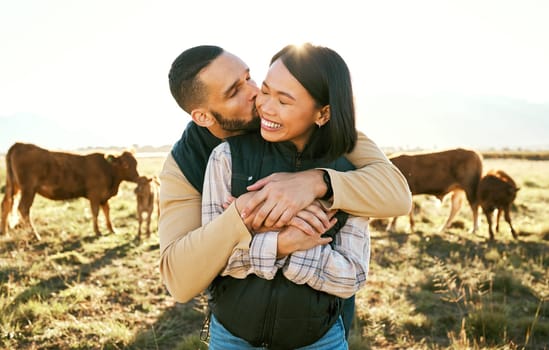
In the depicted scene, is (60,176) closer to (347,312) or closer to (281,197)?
(347,312)

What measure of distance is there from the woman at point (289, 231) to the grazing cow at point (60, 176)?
8234mm

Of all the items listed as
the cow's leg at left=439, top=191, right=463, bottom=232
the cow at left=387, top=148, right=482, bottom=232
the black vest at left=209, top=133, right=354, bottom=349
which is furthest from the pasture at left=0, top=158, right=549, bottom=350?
the black vest at left=209, top=133, right=354, bottom=349

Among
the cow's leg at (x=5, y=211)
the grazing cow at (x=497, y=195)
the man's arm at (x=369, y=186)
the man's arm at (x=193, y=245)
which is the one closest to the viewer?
the man's arm at (x=193, y=245)

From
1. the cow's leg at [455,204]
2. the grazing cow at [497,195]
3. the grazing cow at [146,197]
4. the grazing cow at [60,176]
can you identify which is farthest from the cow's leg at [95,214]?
the grazing cow at [497,195]

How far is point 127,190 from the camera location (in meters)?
17.3

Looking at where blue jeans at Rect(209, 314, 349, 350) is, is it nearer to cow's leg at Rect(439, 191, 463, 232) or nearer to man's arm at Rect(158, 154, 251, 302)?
man's arm at Rect(158, 154, 251, 302)

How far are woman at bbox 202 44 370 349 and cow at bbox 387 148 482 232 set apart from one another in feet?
30.9

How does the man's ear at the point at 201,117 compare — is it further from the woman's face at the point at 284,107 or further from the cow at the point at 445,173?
the cow at the point at 445,173

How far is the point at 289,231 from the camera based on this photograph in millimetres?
1605

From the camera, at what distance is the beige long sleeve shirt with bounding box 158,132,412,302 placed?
1.52m

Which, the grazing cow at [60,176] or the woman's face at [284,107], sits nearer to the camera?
the woman's face at [284,107]

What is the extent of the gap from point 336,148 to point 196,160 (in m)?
0.56

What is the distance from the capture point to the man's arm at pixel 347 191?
1580 millimetres

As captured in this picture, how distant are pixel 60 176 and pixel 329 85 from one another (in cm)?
923
